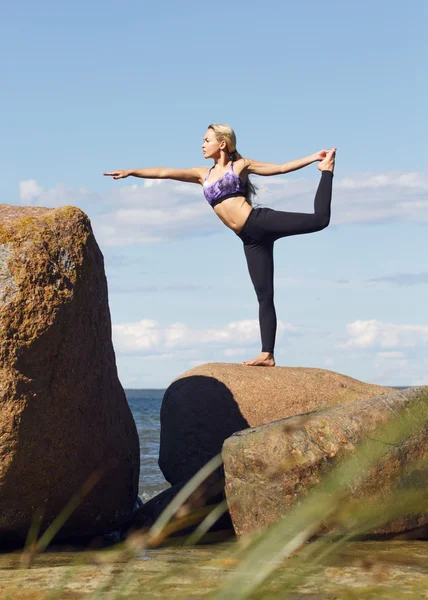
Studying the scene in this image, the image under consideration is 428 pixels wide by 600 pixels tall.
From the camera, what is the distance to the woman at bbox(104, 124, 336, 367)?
7008 mm

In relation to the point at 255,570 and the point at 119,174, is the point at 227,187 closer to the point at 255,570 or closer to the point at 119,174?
the point at 119,174

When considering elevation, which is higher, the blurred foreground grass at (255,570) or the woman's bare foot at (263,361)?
the woman's bare foot at (263,361)

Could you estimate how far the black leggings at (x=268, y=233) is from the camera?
680 cm

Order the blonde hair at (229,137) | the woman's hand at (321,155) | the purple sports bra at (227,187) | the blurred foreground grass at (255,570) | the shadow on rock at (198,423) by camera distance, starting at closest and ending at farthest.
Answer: the blurred foreground grass at (255,570)
the shadow on rock at (198,423)
the woman's hand at (321,155)
the purple sports bra at (227,187)
the blonde hair at (229,137)

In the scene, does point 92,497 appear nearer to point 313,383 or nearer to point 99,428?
point 99,428

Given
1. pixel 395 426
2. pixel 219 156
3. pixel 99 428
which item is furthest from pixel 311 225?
pixel 395 426

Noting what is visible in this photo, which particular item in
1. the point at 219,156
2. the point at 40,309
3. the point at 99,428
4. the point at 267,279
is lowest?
the point at 99,428

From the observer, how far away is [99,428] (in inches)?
213

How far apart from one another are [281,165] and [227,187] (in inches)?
21.1

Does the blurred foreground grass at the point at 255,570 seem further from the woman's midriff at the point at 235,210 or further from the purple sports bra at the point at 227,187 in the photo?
the purple sports bra at the point at 227,187

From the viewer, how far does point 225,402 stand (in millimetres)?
6742

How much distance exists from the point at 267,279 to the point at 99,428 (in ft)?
8.15

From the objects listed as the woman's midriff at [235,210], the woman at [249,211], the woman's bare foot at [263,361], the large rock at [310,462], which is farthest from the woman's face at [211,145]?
the large rock at [310,462]

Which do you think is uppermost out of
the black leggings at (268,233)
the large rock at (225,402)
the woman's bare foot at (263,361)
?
the black leggings at (268,233)
